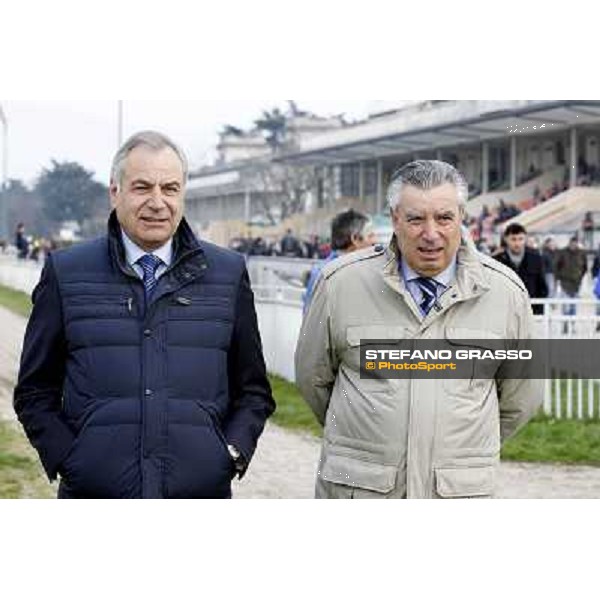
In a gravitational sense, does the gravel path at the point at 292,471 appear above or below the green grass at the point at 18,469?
below

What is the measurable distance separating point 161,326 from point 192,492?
372mm

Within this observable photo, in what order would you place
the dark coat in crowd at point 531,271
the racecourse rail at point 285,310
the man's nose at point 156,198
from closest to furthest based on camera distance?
the man's nose at point 156,198
the racecourse rail at point 285,310
the dark coat in crowd at point 531,271

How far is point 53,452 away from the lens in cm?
255

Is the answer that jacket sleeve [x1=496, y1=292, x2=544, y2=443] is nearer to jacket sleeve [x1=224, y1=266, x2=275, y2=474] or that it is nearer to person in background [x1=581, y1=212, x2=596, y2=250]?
jacket sleeve [x1=224, y1=266, x2=275, y2=474]

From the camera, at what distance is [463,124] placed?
10.8 ft

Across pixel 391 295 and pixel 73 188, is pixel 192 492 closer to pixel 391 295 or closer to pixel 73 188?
pixel 391 295

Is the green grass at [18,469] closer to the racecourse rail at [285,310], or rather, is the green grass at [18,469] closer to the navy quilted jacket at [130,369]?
the racecourse rail at [285,310]

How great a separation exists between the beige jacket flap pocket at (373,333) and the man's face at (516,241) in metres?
1.03

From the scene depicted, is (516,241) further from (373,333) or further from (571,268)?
(373,333)

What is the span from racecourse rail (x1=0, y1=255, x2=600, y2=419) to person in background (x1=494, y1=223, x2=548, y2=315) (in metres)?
0.15

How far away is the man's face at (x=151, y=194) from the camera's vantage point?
2.50 meters

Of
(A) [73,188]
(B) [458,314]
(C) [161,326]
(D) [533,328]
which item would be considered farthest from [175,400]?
(A) [73,188]

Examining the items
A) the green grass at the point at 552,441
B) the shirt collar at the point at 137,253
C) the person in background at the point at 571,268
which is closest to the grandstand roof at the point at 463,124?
the person in background at the point at 571,268

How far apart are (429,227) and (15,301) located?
1.36m
